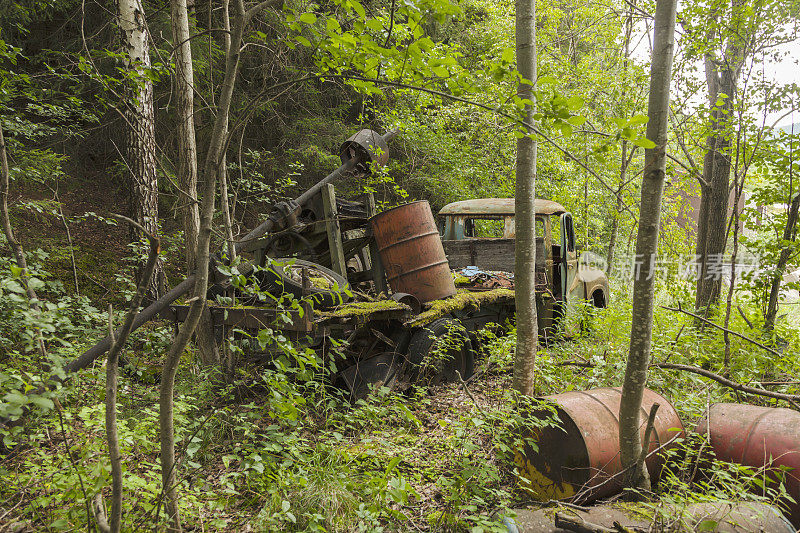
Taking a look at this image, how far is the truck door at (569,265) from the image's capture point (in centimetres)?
762

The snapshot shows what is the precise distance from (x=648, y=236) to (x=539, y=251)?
4.64 meters

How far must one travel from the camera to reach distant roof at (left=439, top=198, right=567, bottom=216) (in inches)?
298

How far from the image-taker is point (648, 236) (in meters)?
2.78

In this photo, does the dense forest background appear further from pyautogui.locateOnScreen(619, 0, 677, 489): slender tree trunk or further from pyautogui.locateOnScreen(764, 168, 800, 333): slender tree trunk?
pyautogui.locateOnScreen(619, 0, 677, 489): slender tree trunk

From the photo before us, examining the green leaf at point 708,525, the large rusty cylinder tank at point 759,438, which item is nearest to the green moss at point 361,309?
the large rusty cylinder tank at point 759,438

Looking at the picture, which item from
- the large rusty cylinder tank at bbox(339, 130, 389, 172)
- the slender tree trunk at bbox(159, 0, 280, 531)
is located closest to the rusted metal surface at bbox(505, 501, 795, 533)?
the slender tree trunk at bbox(159, 0, 280, 531)

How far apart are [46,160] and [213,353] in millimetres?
3605

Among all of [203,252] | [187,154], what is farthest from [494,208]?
[203,252]

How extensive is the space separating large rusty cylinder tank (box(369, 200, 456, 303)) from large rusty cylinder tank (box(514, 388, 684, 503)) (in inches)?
103

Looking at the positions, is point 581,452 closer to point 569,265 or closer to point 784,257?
point 784,257

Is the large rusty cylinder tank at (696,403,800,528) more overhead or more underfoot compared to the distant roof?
more underfoot

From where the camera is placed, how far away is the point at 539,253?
7.36 metres

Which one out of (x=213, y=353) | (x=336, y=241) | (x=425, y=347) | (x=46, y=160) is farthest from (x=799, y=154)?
(x=46, y=160)

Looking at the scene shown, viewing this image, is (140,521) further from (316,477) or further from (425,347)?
(425,347)
